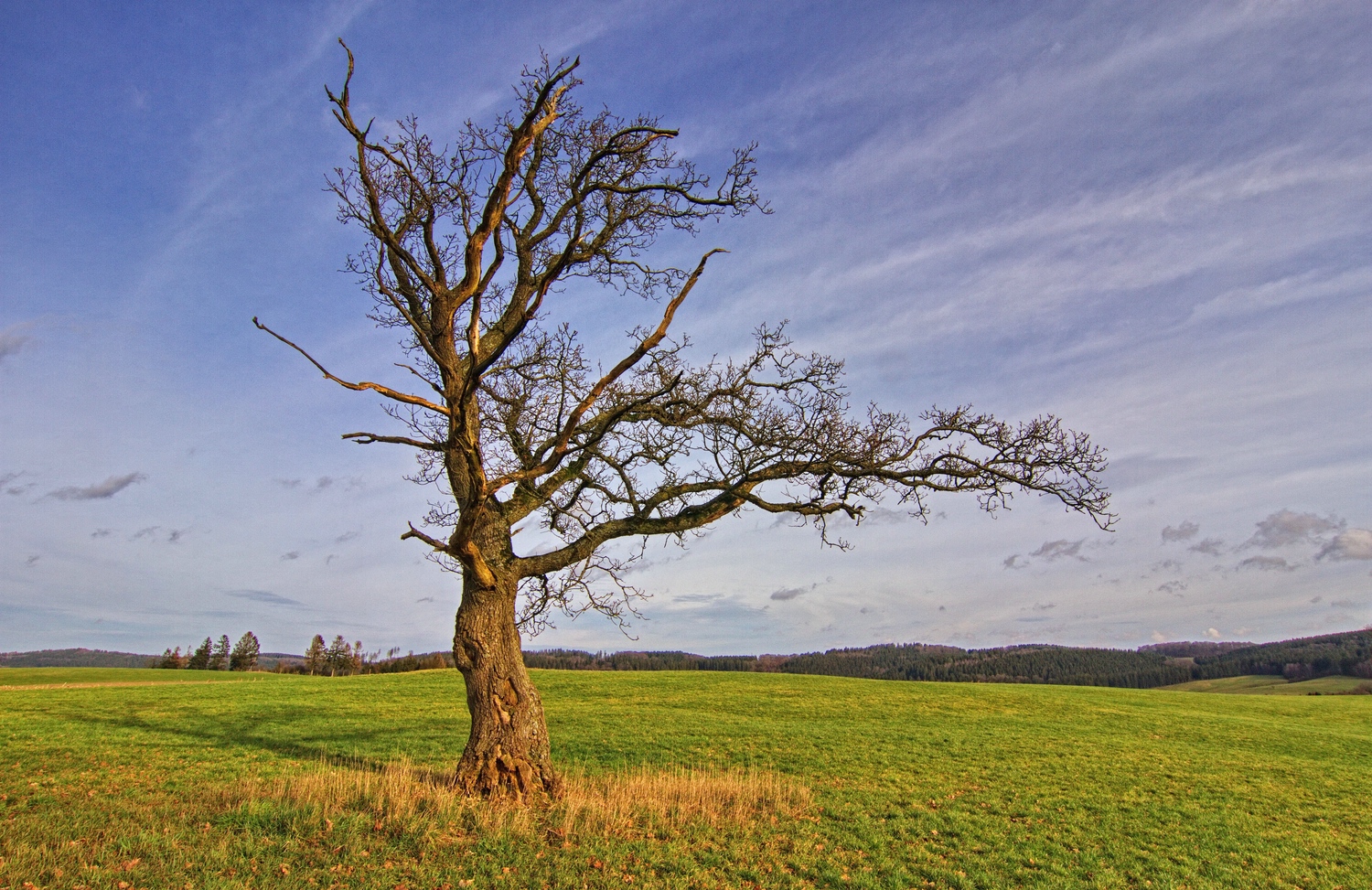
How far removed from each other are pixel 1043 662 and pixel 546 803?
13342 cm

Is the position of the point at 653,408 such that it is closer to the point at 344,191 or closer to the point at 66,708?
the point at 344,191

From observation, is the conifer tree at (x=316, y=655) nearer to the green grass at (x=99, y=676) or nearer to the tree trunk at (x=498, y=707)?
the green grass at (x=99, y=676)

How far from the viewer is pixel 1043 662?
12269 centimetres

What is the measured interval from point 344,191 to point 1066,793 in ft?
57.6

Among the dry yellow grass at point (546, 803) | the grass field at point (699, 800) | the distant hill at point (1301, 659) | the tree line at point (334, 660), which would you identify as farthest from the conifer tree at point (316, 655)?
the distant hill at point (1301, 659)

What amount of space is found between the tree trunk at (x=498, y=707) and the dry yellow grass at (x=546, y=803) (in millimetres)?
402

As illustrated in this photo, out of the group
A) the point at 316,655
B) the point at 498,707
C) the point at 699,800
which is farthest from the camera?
the point at 316,655

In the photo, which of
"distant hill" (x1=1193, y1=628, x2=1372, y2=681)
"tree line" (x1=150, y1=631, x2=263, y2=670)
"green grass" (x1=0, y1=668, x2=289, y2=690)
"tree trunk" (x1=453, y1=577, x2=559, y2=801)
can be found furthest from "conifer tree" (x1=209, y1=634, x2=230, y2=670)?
"distant hill" (x1=1193, y1=628, x2=1372, y2=681)

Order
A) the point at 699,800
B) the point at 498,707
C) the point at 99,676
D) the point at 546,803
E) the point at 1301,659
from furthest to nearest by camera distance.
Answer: the point at 1301,659
the point at 99,676
the point at 699,800
the point at 498,707
the point at 546,803

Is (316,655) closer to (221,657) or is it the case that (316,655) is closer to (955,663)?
(221,657)

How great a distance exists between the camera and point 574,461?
38.9ft

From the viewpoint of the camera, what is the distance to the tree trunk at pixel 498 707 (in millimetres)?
10391

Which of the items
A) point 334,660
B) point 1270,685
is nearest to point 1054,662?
point 1270,685

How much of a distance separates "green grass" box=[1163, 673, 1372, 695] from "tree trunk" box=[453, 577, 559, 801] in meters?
88.3
